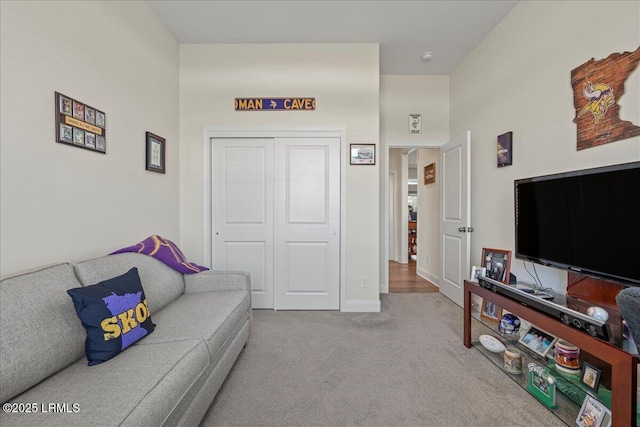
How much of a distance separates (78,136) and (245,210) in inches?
62.8

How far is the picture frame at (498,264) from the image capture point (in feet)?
6.80

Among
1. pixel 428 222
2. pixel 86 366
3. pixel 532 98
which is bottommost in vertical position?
pixel 86 366

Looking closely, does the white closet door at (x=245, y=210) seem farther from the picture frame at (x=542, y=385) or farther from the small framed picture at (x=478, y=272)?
the picture frame at (x=542, y=385)

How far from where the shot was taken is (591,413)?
1309 mm

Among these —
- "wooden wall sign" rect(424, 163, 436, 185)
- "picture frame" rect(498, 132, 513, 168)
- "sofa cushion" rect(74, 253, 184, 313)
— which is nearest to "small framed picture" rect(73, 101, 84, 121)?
"sofa cushion" rect(74, 253, 184, 313)

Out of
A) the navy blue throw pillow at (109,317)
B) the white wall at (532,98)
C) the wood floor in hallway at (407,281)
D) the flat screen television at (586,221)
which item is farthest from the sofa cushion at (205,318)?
the wood floor in hallway at (407,281)

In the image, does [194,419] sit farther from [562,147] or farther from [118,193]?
[562,147]

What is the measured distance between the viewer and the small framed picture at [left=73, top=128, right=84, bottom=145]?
1719 mm

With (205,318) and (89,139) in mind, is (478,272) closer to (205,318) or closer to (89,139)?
(205,318)

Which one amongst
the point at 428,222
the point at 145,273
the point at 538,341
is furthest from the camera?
the point at 428,222

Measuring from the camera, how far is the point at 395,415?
149 cm

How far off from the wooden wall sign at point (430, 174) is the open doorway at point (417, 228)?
8 cm

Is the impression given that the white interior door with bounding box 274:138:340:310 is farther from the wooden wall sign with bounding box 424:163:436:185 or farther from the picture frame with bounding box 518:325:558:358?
the wooden wall sign with bounding box 424:163:436:185

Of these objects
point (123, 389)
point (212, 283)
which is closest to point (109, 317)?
point (123, 389)
